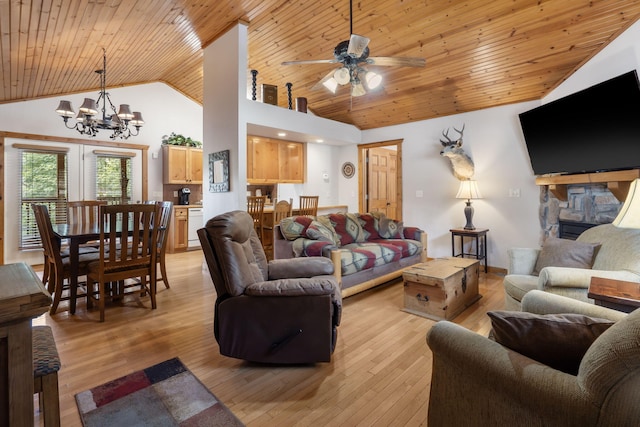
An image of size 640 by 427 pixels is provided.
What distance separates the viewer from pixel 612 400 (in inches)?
32.0

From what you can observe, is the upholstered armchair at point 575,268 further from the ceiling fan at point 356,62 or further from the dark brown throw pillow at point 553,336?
the ceiling fan at point 356,62

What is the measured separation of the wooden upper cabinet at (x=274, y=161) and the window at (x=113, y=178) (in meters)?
2.36

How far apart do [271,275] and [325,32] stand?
3283mm

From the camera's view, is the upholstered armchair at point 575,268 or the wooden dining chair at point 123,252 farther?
the wooden dining chair at point 123,252

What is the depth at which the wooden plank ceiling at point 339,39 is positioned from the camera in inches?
119

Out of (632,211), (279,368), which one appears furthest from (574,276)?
(279,368)

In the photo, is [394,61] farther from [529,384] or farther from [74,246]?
[74,246]

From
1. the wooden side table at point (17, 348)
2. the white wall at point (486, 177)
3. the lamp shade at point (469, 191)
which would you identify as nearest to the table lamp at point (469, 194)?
the lamp shade at point (469, 191)

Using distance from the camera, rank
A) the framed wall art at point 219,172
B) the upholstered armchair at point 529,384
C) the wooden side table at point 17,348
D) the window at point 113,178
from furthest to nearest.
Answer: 1. the window at point 113,178
2. the framed wall art at point 219,172
3. the upholstered armchair at point 529,384
4. the wooden side table at point 17,348

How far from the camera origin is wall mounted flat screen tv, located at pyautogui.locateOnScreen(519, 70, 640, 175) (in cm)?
266

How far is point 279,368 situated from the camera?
2.08m

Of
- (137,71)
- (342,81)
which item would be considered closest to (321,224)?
(342,81)

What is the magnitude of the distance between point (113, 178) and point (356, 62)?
5201 millimetres

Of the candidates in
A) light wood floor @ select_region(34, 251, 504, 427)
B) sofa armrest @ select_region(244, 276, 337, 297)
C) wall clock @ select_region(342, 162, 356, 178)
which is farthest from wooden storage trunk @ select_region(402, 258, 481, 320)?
wall clock @ select_region(342, 162, 356, 178)
